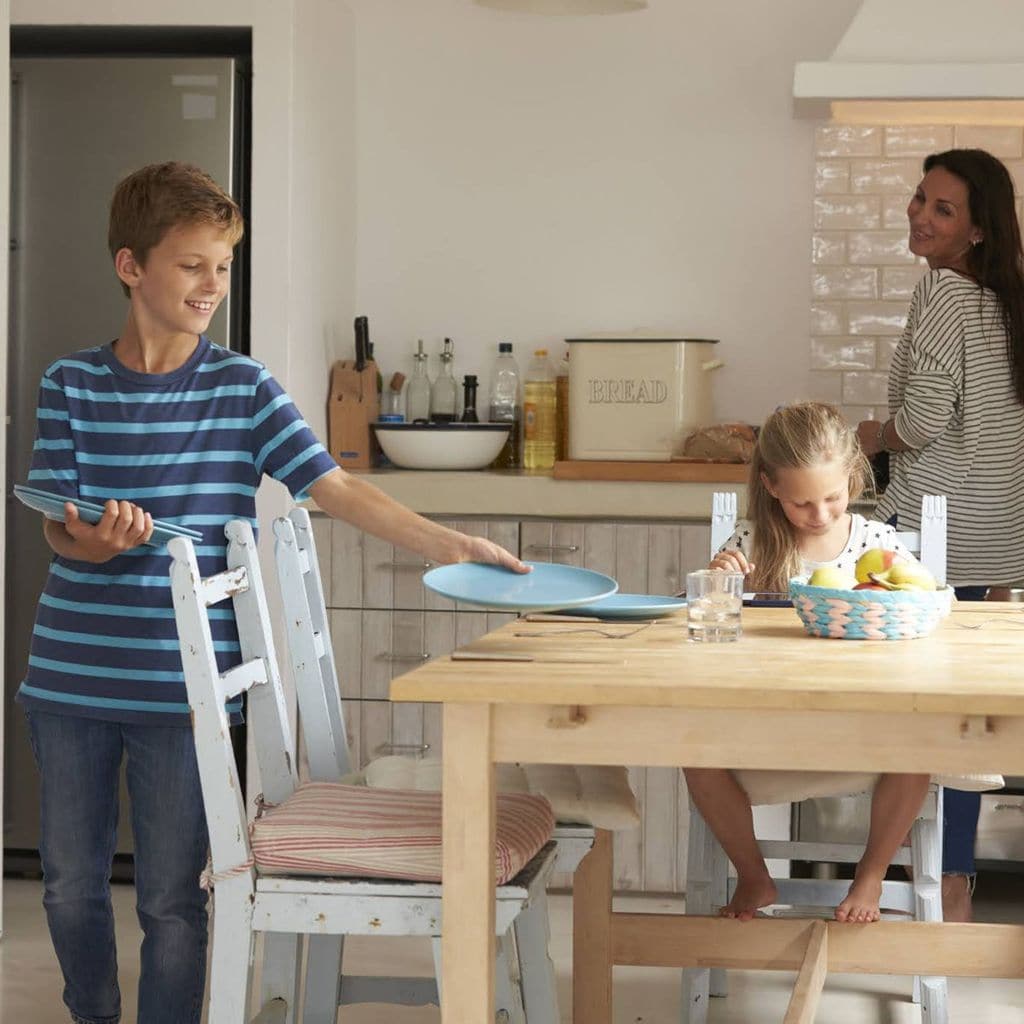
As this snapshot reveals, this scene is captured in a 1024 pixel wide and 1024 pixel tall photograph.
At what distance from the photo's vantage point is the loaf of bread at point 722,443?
369 cm

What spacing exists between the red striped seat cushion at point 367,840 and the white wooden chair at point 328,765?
0.63ft

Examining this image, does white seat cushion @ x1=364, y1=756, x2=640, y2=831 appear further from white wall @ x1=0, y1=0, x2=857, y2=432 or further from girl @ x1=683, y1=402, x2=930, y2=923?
white wall @ x1=0, y1=0, x2=857, y2=432

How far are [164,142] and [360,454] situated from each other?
2.94 ft

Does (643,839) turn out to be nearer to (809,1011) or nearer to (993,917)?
(993,917)

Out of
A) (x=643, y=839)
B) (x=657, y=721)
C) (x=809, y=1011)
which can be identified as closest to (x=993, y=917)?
(x=643, y=839)

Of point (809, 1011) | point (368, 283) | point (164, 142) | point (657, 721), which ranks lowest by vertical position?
point (809, 1011)

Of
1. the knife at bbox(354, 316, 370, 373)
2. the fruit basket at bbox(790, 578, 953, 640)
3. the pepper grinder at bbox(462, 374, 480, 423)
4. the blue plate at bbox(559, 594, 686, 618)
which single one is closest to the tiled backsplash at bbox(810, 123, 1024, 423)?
the pepper grinder at bbox(462, 374, 480, 423)

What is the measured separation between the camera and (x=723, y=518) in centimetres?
283

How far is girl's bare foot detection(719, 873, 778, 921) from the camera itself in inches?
96.5

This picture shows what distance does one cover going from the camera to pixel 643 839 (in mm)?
3580

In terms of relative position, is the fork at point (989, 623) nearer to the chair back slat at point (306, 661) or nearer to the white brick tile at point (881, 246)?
the chair back slat at point (306, 661)

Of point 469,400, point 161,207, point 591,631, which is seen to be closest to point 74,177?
point 469,400

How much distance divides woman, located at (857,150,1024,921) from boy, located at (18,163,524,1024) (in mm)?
1454

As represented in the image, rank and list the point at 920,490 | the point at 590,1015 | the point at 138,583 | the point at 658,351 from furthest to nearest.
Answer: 1. the point at 658,351
2. the point at 920,490
3. the point at 590,1015
4. the point at 138,583
